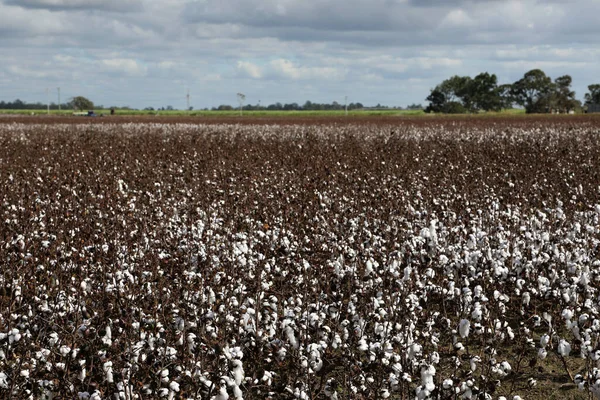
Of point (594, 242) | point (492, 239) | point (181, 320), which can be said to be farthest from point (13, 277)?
point (594, 242)

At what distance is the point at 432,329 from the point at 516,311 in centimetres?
174

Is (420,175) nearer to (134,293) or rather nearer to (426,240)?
(426,240)

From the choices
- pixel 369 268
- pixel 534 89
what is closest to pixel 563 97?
pixel 534 89

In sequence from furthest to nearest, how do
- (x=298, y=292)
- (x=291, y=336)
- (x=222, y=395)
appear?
1. (x=298, y=292)
2. (x=291, y=336)
3. (x=222, y=395)

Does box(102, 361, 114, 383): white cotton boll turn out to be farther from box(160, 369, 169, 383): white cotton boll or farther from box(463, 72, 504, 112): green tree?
box(463, 72, 504, 112): green tree

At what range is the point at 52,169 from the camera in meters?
15.3

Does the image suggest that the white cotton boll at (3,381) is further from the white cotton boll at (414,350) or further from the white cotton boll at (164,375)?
the white cotton boll at (414,350)

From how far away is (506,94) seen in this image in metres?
129

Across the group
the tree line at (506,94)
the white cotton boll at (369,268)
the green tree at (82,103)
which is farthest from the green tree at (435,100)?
the white cotton boll at (369,268)

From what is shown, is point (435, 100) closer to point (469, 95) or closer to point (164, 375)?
point (469, 95)

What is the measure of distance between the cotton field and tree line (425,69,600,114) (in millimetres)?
114937

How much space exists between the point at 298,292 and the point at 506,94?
13193 centimetres

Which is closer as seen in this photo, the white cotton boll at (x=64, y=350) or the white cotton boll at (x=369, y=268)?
the white cotton boll at (x=64, y=350)

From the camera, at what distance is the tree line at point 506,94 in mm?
120062
